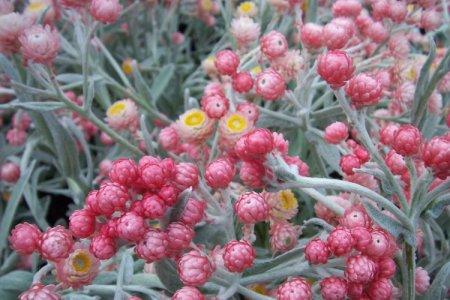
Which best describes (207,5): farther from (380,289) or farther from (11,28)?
(380,289)

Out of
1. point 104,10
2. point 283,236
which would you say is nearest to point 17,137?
point 104,10

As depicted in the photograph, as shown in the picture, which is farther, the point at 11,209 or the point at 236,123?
the point at 11,209

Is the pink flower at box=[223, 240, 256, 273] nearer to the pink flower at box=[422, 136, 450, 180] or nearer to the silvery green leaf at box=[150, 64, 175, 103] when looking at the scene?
the pink flower at box=[422, 136, 450, 180]

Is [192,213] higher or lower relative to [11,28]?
lower

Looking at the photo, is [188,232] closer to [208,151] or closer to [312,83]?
[208,151]

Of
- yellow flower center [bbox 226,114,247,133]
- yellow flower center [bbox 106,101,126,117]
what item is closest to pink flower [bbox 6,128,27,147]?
yellow flower center [bbox 106,101,126,117]

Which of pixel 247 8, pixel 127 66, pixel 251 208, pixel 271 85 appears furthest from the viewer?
pixel 127 66
